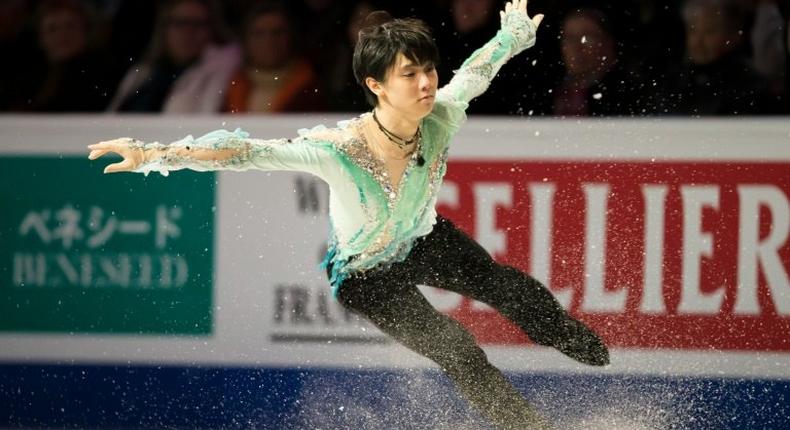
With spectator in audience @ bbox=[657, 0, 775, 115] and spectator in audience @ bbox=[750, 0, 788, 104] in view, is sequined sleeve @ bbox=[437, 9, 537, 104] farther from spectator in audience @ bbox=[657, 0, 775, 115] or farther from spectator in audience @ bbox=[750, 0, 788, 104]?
spectator in audience @ bbox=[750, 0, 788, 104]

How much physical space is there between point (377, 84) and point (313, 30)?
2.19 m

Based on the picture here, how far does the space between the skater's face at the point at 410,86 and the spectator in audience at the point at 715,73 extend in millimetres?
1935

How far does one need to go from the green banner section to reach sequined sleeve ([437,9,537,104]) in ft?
5.37

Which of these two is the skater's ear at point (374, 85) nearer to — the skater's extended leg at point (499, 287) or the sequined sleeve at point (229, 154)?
the sequined sleeve at point (229, 154)

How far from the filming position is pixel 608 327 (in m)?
6.11

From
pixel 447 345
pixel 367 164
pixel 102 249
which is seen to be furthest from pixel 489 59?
pixel 102 249

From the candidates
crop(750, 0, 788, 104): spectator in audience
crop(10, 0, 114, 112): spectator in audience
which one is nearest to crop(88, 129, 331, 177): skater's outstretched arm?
crop(10, 0, 114, 112): spectator in audience

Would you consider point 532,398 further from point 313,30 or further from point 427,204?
point 313,30

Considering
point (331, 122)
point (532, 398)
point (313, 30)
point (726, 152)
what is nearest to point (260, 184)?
point (331, 122)

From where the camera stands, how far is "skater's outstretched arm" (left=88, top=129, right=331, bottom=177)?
4379 millimetres

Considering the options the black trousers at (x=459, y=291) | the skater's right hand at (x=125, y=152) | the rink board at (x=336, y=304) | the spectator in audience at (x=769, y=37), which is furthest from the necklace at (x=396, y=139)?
the spectator in audience at (x=769, y=37)

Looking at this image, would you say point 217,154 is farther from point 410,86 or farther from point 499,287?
point 499,287

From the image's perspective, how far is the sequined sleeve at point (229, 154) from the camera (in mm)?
4422

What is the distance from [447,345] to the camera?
15.9ft
